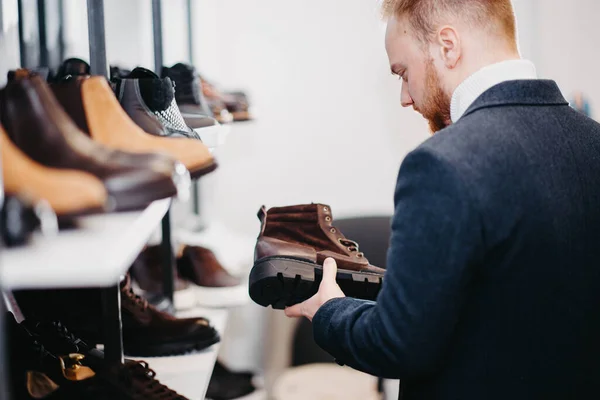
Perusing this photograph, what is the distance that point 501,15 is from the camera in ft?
3.66

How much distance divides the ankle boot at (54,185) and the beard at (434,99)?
714 mm

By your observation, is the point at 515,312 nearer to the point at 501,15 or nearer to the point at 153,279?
the point at 501,15

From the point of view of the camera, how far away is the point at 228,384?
99.4 inches

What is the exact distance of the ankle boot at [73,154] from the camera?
696mm

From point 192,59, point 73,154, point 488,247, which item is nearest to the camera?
point 73,154

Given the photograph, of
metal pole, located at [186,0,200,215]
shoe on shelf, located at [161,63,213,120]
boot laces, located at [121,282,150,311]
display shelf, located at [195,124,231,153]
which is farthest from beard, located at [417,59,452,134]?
metal pole, located at [186,0,200,215]

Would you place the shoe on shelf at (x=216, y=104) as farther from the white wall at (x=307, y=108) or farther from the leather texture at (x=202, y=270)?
the white wall at (x=307, y=108)

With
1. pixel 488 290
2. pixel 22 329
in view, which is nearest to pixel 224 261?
pixel 22 329

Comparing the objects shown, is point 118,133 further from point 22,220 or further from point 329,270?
point 329,270

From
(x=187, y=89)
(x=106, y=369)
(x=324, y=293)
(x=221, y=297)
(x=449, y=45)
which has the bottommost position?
(x=221, y=297)

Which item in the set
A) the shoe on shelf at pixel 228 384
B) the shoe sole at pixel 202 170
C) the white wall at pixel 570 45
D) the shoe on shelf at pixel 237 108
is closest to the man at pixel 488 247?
the shoe sole at pixel 202 170

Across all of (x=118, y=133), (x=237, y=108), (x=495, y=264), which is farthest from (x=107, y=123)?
(x=237, y=108)

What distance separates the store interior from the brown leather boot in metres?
0.23

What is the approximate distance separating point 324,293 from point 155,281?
976mm
